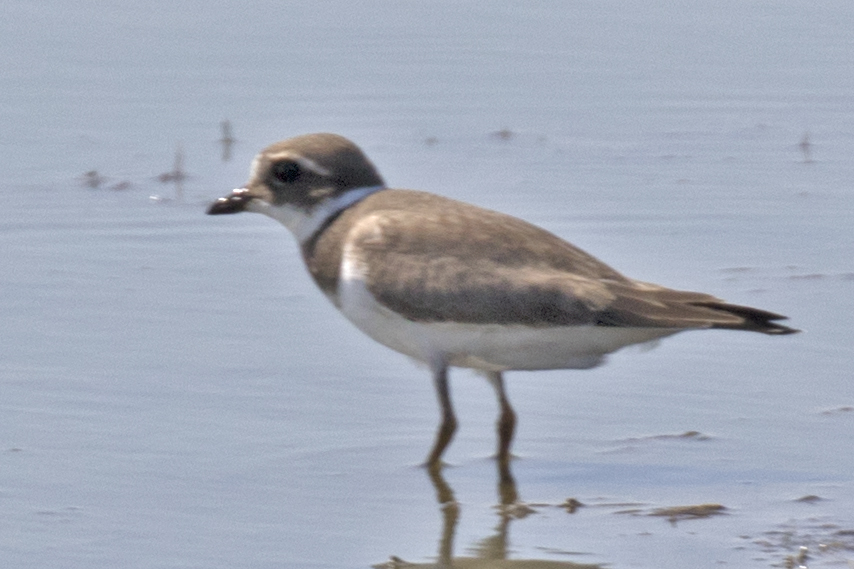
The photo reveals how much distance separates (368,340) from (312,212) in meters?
1.15

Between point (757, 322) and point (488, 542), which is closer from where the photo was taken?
point (488, 542)

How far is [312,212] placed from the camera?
6.81 metres

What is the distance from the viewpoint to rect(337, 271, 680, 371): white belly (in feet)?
20.5

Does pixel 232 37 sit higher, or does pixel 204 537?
pixel 232 37

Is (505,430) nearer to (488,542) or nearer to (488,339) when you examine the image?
(488,339)

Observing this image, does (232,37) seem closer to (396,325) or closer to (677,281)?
(677,281)

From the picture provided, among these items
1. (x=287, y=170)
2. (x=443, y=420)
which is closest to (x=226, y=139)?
(x=287, y=170)

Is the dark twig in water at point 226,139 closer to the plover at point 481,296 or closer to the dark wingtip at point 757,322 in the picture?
the plover at point 481,296

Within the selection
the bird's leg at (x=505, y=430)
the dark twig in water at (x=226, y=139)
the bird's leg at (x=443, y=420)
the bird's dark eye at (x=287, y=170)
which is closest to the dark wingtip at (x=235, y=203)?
the bird's dark eye at (x=287, y=170)

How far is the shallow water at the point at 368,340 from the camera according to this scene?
231 inches

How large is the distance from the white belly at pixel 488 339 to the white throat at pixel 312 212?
39 cm

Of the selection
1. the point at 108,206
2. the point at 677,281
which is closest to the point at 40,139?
the point at 108,206

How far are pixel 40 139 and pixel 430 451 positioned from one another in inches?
196

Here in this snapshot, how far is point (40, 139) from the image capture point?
35.1 ft
